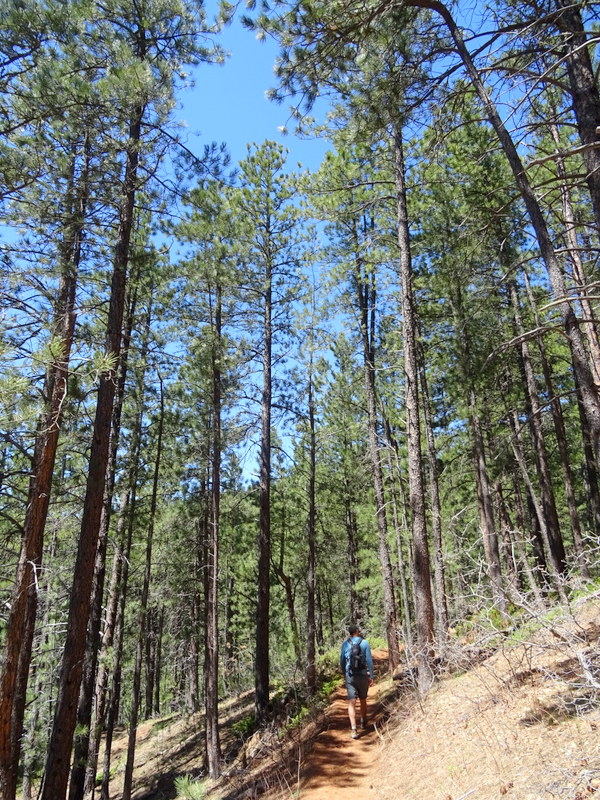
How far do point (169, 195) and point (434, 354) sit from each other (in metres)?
8.21

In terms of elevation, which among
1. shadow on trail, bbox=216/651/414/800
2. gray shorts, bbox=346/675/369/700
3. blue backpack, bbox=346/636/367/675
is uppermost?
blue backpack, bbox=346/636/367/675

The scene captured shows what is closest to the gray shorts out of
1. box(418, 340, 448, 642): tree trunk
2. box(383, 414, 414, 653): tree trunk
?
box(383, 414, 414, 653): tree trunk

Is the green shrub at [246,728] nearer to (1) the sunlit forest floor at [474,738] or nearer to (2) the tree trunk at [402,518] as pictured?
(1) the sunlit forest floor at [474,738]

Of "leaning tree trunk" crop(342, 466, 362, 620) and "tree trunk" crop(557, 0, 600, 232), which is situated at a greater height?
"tree trunk" crop(557, 0, 600, 232)

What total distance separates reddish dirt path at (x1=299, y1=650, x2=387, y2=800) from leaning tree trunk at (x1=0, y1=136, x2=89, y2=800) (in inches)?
139

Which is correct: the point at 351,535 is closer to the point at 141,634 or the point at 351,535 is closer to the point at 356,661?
the point at 141,634

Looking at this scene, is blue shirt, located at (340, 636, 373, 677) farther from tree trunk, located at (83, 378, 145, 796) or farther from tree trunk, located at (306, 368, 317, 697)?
tree trunk, located at (83, 378, 145, 796)

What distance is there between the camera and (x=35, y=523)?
7.41m

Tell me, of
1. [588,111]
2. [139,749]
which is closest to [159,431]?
[588,111]

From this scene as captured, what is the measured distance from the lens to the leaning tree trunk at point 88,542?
538 cm

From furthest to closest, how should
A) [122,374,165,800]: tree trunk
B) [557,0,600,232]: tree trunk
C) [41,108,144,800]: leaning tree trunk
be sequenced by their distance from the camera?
1. [122,374,165,800]: tree trunk
2. [41,108,144,800]: leaning tree trunk
3. [557,0,600,232]: tree trunk

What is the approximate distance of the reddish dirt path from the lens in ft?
18.4

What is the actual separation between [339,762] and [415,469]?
13.5ft

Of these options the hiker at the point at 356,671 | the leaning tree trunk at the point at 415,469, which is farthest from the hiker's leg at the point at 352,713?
the leaning tree trunk at the point at 415,469
